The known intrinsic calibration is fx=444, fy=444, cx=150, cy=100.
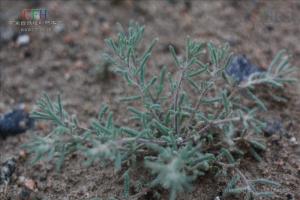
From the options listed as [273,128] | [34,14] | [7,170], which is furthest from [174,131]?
[34,14]

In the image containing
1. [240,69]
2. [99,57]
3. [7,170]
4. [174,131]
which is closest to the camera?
[174,131]

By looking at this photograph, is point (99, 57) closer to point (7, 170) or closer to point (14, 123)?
point (14, 123)

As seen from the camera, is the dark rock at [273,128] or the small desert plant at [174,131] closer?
the small desert plant at [174,131]

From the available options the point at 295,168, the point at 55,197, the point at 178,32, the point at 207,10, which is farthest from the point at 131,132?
the point at 207,10

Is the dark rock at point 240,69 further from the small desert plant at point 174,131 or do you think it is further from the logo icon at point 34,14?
the logo icon at point 34,14

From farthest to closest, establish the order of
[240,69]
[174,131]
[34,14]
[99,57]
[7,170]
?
[34,14] < [99,57] < [240,69] < [7,170] < [174,131]

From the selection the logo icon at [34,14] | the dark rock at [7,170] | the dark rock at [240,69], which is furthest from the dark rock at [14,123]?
the dark rock at [240,69]
